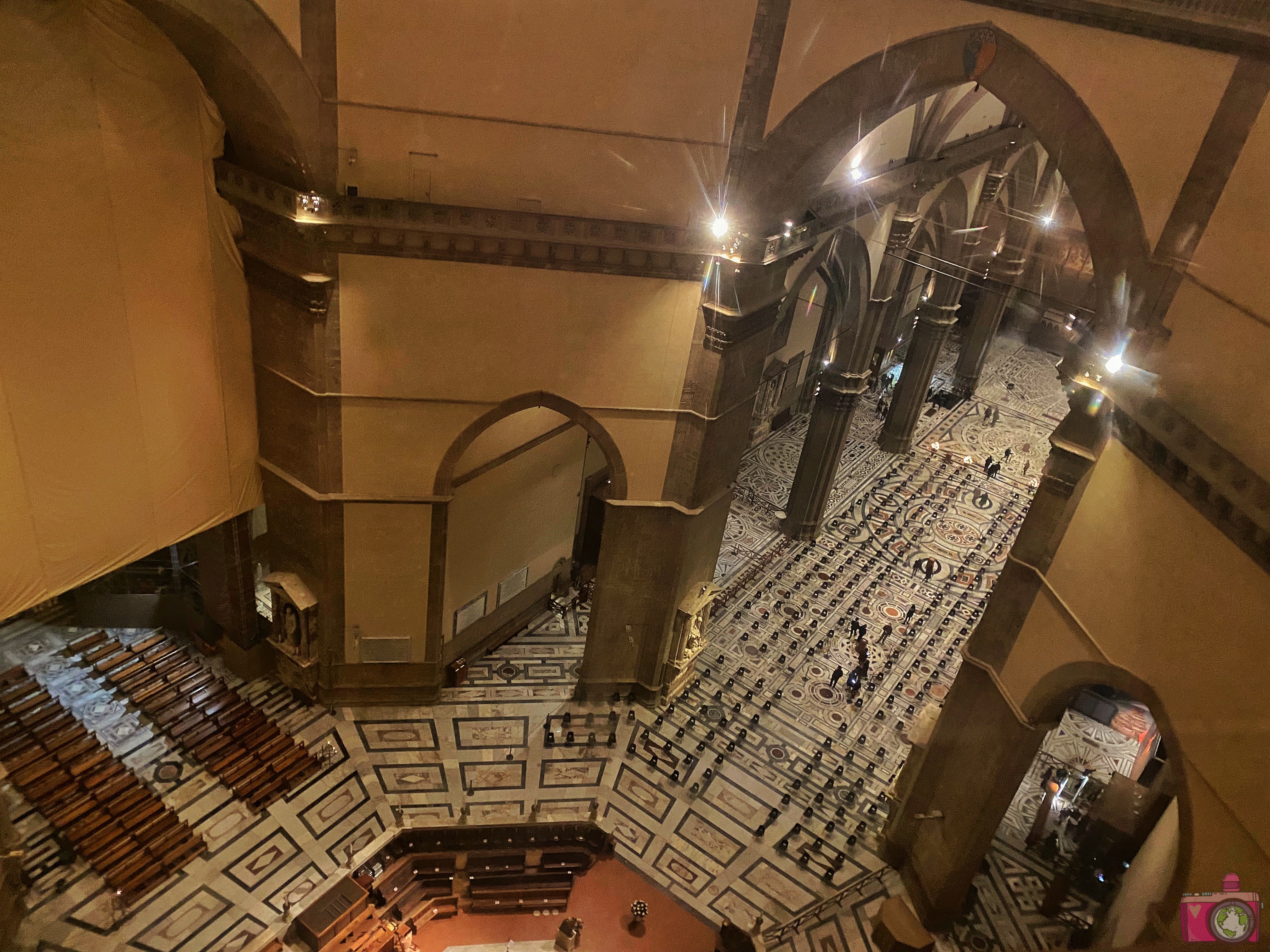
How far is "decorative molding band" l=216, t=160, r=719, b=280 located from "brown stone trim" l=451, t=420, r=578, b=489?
3.50 meters

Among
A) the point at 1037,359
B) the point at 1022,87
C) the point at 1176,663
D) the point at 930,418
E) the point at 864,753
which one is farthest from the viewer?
the point at 1037,359

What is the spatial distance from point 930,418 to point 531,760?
17.2 meters

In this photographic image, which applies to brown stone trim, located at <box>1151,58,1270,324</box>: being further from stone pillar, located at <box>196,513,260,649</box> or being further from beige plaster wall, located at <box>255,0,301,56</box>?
stone pillar, located at <box>196,513,260,649</box>

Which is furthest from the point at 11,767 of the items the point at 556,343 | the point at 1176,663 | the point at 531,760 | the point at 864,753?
the point at 1176,663

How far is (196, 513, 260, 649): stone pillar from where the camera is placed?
13.5m

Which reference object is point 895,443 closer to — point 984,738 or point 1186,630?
point 984,738

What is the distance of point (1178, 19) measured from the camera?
888 cm

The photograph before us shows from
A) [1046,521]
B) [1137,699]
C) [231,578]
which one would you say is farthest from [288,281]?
[1137,699]

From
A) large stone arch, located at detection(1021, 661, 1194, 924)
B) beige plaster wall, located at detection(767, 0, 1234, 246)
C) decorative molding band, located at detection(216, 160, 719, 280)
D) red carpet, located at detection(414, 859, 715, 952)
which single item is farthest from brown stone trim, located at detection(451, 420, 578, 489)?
large stone arch, located at detection(1021, 661, 1194, 924)

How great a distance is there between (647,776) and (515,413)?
5.89 metres

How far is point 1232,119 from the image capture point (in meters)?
8.74

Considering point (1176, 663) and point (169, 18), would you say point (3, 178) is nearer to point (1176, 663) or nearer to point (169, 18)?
point (169, 18)

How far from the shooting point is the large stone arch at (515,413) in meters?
12.4

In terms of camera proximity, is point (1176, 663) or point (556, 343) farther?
point (556, 343)
